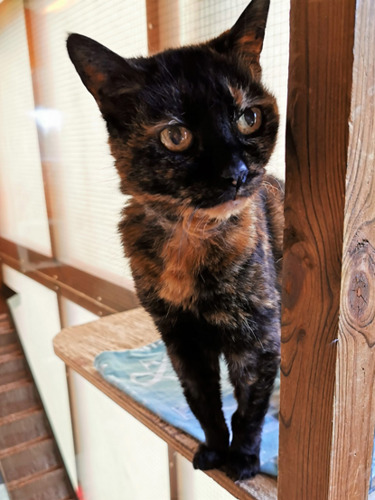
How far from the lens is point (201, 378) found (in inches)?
28.8

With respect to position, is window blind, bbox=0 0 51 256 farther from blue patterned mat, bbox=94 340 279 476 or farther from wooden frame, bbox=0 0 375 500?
wooden frame, bbox=0 0 375 500

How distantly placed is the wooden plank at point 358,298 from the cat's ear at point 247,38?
31 cm

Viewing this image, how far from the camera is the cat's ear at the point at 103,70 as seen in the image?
1.82 feet

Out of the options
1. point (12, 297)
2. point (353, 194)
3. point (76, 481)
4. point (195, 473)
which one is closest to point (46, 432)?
point (76, 481)

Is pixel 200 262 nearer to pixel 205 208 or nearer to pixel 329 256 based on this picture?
pixel 205 208

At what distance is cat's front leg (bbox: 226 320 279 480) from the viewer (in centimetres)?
66

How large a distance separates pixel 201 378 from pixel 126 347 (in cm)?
42

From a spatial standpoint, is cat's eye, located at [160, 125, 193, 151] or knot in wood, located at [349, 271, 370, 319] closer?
knot in wood, located at [349, 271, 370, 319]

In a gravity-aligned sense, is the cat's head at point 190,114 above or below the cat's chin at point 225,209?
above

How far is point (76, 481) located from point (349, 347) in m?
2.63

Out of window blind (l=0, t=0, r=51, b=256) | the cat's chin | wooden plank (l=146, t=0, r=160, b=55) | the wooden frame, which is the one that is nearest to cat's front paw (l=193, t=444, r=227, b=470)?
the wooden frame

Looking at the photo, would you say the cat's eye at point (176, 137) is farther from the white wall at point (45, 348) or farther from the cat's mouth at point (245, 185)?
the white wall at point (45, 348)

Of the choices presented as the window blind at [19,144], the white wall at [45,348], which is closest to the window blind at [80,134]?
the window blind at [19,144]

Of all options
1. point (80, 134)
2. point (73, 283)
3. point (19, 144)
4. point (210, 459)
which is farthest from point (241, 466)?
point (19, 144)
